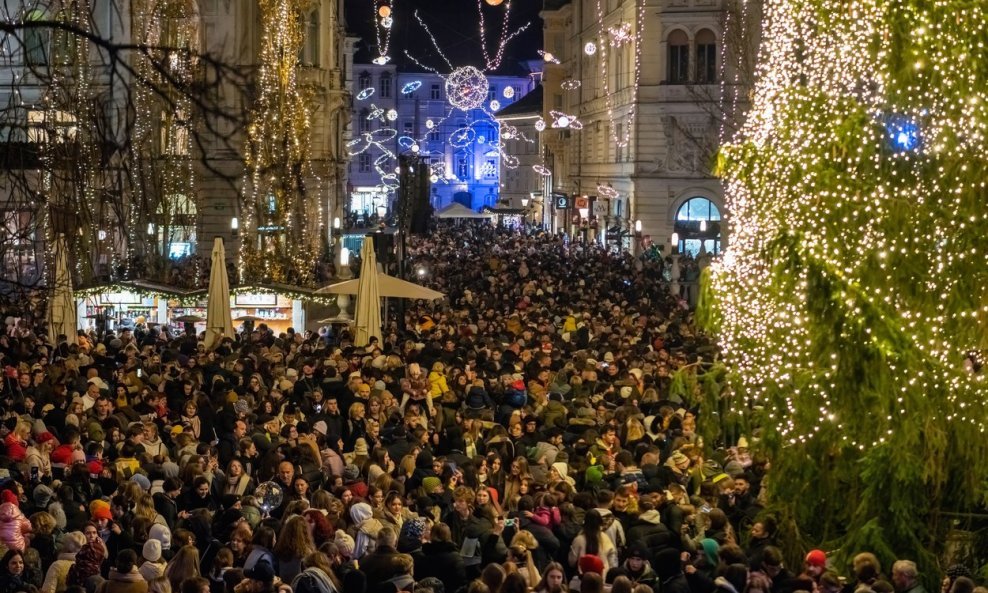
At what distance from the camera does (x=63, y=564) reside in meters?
10.7

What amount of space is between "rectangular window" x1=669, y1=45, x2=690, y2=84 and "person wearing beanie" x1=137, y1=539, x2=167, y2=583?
43413 mm

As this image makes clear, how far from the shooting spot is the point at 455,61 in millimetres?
117062

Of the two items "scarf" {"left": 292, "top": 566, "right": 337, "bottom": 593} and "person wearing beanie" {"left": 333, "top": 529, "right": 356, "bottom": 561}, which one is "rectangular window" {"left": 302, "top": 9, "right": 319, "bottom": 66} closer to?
"person wearing beanie" {"left": 333, "top": 529, "right": 356, "bottom": 561}

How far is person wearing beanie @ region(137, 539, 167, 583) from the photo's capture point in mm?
10273

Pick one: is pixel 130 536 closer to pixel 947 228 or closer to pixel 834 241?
pixel 834 241

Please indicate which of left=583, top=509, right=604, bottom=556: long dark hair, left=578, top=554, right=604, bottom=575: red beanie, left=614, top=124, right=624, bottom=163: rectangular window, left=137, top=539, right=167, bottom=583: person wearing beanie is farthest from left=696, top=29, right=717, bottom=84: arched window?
left=137, top=539, right=167, bottom=583: person wearing beanie

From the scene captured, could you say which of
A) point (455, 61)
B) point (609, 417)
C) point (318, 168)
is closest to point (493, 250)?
point (318, 168)

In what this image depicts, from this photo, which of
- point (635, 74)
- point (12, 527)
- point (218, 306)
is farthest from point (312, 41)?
point (12, 527)

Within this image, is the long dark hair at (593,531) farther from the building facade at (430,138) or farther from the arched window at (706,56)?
the building facade at (430,138)

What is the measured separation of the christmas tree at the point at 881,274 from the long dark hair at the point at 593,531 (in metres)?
1.75

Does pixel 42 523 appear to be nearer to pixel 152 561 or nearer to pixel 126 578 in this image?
pixel 152 561

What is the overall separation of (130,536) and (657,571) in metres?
3.80

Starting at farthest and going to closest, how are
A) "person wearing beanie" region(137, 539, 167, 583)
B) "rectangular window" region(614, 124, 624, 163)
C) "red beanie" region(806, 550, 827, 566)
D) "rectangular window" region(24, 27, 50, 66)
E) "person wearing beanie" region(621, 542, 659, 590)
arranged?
"rectangular window" region(614, 124, 624, 163)
"person wearing beanie" region(621, 542, 659, 590)
"red beanie" region(806, 550, 827, 566)
"person wearing beanie" region(137, 539, 167, 583)
"rectangular window" region(24, 27, 50, 66)

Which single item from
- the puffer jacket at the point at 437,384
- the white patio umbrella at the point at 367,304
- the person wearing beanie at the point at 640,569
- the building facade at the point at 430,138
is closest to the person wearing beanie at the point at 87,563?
the person wearing beanie at the point at 640,569
